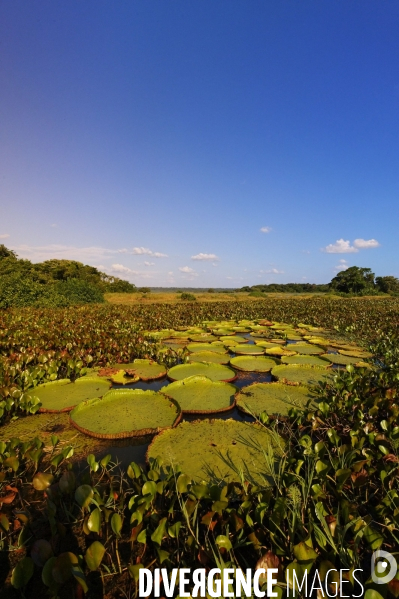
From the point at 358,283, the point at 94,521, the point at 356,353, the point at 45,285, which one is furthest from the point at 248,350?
the point at 358,283

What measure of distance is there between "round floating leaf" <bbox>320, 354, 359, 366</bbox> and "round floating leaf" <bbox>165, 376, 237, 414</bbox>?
3.10 meters

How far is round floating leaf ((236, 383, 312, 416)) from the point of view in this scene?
145 inches

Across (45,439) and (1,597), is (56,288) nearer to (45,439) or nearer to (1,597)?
(45,439)

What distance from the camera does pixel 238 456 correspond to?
261 centimetres

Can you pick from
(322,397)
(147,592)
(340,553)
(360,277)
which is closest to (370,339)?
(322,397)

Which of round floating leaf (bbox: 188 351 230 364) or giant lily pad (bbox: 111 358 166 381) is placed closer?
giant lily pad (bbox: 111 358 166 381)

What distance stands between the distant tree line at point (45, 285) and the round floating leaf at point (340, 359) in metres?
14.1

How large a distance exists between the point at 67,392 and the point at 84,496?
274cm

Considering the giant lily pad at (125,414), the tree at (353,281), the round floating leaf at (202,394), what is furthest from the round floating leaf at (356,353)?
the tree at (353,281)

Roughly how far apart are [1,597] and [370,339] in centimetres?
964

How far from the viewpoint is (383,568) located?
1.26 metres

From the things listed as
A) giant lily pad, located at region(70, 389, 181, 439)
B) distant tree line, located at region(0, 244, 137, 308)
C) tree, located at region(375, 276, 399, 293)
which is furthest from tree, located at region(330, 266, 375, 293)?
giant lily pad, located at region(70, 389, 181, 439)

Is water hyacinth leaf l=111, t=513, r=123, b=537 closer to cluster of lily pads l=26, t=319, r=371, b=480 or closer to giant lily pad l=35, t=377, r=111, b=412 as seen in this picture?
cluster of lily pads l=26, t=319, r=371, b=480

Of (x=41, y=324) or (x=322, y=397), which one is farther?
(x=41, y=324)
